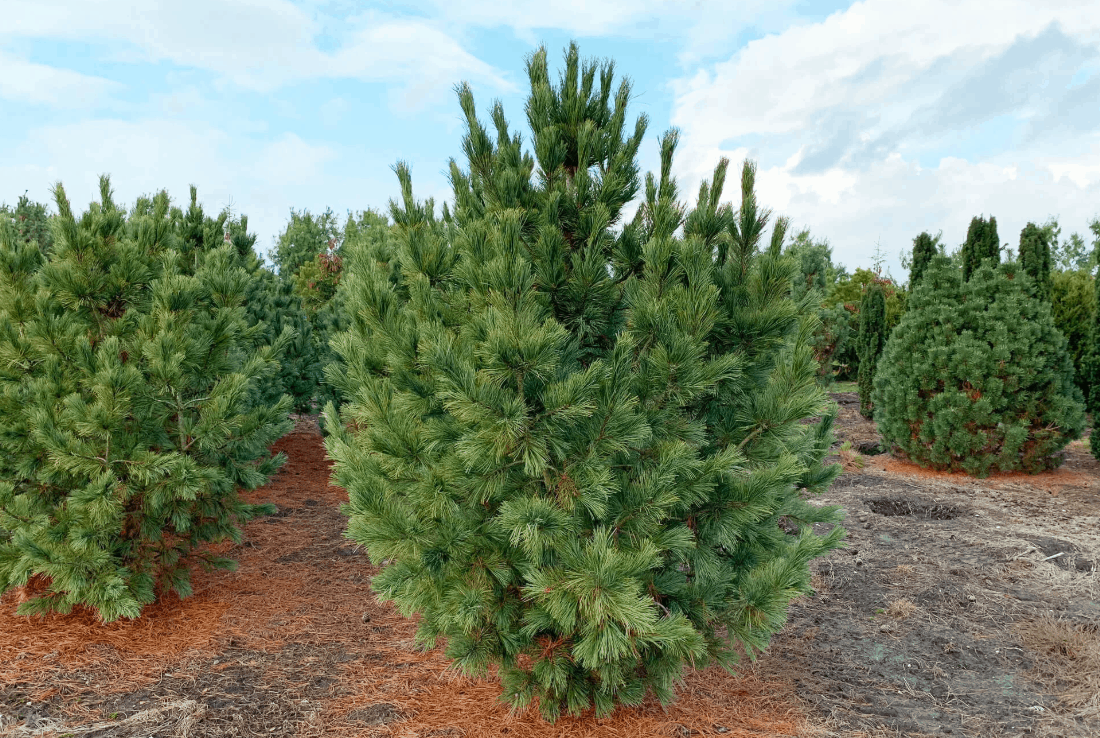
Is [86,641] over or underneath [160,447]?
underneath

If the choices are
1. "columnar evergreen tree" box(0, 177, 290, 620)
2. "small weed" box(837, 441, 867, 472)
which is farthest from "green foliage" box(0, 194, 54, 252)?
"small weed" box(837, 441, 867, 472)

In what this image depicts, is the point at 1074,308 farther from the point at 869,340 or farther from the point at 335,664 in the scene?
the point at 335,664

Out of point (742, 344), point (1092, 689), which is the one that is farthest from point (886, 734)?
point (742, 344)

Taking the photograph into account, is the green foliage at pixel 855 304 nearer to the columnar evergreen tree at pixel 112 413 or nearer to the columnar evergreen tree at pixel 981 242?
the columnar evergreen tree at pixel 981 242

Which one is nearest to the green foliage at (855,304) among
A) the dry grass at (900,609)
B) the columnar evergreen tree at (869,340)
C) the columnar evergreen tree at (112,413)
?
the columnar evergreen tree at (869,340)

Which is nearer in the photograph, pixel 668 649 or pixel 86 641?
pixel 668 649

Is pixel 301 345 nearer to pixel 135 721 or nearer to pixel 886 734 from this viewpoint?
pixel 135 721

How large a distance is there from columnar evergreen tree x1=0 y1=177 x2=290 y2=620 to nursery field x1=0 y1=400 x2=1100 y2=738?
0.41m

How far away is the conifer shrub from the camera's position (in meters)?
9.01

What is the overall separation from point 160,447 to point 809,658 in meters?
4.29

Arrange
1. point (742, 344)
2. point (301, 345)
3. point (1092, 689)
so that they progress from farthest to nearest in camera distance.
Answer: point (301, 345) → point (1092, 689) → point (742, 344)

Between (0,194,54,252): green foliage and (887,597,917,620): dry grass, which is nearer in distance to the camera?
(887,597,917,620): dry grass

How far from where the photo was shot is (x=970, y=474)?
31.1 feet

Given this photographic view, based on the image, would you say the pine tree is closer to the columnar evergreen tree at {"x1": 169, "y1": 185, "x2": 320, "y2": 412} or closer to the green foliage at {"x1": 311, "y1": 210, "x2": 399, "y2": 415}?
the green foliage at {"x1": 311, "y1": 210, "x2": 399, "y2": 415}
